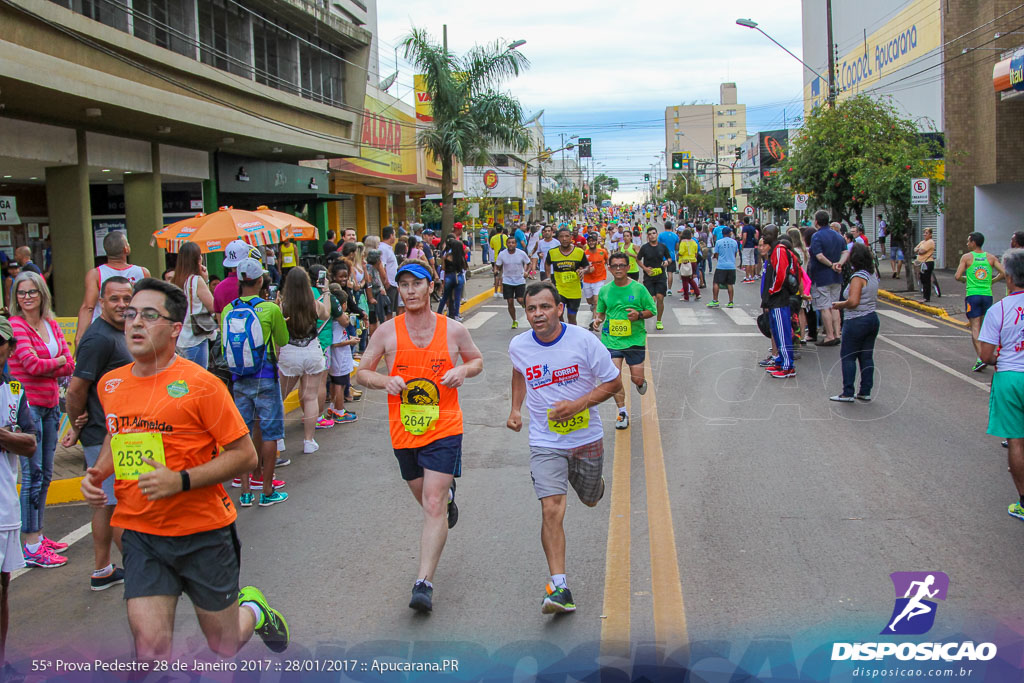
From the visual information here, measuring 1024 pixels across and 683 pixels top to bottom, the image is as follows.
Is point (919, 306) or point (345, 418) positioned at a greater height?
point (919, 306)

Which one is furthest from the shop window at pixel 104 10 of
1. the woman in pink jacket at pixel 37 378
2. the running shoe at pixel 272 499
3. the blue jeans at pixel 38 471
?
the running shoe at pixel 272 499

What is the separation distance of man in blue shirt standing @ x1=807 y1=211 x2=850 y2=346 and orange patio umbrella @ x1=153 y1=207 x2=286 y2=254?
8085 millimetres

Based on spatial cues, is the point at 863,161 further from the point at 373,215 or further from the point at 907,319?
the point at 373,215

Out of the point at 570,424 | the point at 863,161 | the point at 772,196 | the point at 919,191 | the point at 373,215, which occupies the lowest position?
the point at 570,424

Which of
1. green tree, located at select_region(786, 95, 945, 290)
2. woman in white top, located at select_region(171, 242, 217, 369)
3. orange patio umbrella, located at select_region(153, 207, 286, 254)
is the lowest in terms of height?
woman in white top, located at select_region(171, 242, 217, 369)

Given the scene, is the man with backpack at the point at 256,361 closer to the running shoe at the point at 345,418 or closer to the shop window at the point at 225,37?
the running shoe at the point at 345,418

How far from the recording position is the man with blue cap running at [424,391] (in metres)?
5.30

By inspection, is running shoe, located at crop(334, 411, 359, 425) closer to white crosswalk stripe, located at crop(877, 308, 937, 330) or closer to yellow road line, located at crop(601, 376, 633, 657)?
yellow road line, located at crop(601, 376, 633, 657)

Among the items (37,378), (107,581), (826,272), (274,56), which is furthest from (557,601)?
(274,56)

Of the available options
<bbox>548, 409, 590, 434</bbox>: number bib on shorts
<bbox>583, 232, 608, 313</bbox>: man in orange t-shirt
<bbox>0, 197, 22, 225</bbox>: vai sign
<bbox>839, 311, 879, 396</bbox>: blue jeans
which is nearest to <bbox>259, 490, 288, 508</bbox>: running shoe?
<bbox>548, 409, 590, 434</bbox>: number bib on shorts

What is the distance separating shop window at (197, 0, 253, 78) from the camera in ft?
65.8

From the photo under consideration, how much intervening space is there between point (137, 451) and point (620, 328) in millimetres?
6222

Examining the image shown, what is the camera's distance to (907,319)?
61.4ft

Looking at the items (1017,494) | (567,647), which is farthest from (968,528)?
(567,647)
